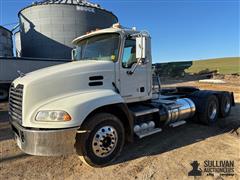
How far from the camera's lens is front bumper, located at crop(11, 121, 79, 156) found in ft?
13.0

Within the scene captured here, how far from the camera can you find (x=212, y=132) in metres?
7.02

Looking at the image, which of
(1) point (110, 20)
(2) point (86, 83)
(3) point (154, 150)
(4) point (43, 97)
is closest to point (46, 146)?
(4) point (43, 97)

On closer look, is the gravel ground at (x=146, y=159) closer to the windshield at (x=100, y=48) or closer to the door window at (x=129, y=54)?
the door window at (x=129, y=54)

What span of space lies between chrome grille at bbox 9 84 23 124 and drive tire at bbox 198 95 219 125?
5630 mm

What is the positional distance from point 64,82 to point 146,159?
2.33m

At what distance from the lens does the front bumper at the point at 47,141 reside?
397 cm

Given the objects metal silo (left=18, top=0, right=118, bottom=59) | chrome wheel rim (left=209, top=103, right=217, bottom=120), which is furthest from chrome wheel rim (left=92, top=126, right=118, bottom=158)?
metal silo (left=18, top=0, right=118, bottom=59)

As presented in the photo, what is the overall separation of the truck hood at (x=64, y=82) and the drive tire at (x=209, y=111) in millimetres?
3970

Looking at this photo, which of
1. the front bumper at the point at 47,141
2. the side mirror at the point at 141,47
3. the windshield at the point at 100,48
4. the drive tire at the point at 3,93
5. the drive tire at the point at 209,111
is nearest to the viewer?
the front bumper at the point at 47,141

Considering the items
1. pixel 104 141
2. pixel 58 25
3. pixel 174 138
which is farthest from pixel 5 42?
pixel 104 141

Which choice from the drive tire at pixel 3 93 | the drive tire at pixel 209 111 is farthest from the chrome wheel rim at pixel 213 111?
the drive tire at pixel 3 93

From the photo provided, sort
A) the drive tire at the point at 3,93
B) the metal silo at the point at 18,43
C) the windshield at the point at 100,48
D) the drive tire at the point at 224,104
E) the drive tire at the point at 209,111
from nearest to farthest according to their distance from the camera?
Result: the windshield at the point at 100,48 → the drive tire at the point at 209,111 → the drive tire at the point at 224,104 → the drive tire at the point at 3,93 → the metal silo at the point at 18,43

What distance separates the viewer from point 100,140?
15.0ft

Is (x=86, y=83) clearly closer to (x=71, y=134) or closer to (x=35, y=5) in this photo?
(x=71, y=134)
